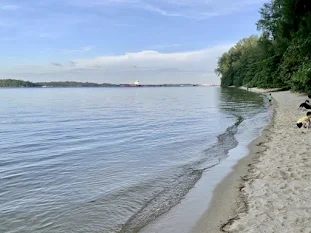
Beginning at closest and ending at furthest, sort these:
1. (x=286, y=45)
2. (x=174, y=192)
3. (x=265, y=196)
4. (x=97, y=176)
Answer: (x=265, y=196), (x=174, y=192), (x=97, y=176), (x=286, y=45)

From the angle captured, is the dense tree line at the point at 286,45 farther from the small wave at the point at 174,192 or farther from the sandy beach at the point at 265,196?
the sandy beach at the point at 265,196

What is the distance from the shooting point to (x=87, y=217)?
664cm

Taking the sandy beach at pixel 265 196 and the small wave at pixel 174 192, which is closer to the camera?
the sandy beach at pixel 265 196

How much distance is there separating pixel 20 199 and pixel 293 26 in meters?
44.6

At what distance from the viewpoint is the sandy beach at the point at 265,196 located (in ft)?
17.7

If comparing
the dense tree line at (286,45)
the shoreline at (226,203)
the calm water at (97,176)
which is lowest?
the calm water at (97,176)

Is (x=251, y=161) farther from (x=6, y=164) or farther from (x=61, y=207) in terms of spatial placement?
(x=6, y=164)

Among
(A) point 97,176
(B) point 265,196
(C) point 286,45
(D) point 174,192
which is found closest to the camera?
(B) point 265,196

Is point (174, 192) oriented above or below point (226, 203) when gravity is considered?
below

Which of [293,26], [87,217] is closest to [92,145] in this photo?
[87,217]

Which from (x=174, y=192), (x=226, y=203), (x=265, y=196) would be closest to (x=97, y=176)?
(x=174, y=192)

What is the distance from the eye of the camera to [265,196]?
6.73 metres

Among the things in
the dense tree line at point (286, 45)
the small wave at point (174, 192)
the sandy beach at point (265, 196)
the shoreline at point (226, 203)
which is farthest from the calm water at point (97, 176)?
the dense tree line at point (286, 45)

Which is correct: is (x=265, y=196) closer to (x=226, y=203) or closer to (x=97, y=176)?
(x=226, y=203)
